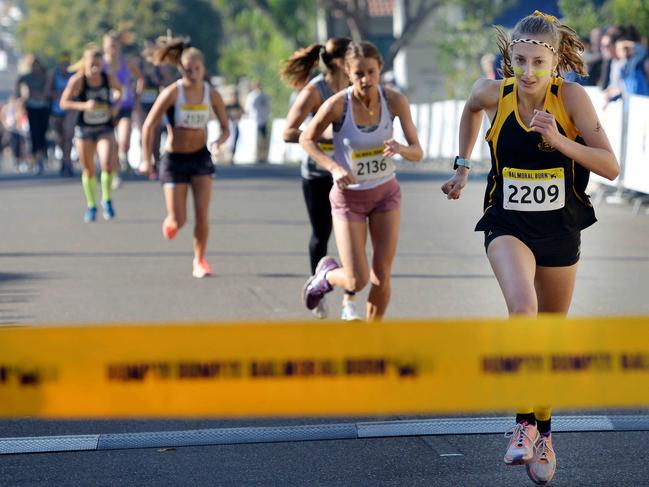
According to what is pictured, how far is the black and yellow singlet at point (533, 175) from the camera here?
583 cm

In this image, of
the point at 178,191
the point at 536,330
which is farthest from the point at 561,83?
the point at 178,191

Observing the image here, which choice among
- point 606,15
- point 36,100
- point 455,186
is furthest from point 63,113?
point 455,186

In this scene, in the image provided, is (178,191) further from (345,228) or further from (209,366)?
(209,366)

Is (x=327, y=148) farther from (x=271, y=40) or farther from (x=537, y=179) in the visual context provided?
(x=271, y=40)

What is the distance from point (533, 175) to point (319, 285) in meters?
3.36

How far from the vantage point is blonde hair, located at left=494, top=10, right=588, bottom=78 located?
5.80m

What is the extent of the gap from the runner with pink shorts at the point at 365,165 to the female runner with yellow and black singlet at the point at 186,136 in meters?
3.56

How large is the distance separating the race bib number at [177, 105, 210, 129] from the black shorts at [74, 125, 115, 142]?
4917 mm

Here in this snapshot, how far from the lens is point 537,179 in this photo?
5.83 metres

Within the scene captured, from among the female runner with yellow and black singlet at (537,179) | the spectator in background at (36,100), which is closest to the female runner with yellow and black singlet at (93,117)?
the spectator in background at (36,100)

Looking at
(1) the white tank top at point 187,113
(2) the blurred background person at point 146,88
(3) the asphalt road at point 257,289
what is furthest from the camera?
(2) the blurred background person at point 146,88

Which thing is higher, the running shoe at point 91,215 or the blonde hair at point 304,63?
the blonde hair at point 304,63

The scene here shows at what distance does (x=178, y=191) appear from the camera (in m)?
11.9

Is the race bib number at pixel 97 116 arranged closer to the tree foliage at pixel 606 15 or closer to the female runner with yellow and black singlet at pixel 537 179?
the female runner with yellow and black singlet at pixel 537 179
